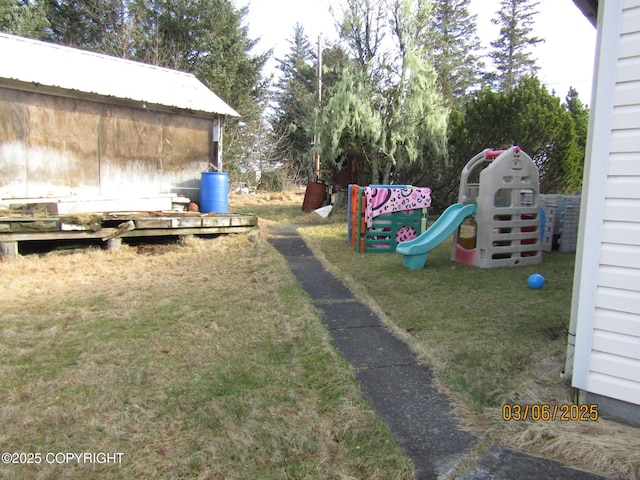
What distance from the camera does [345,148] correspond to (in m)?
11.6

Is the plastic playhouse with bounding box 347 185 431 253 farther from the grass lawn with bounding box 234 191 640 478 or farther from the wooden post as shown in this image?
the wooden post

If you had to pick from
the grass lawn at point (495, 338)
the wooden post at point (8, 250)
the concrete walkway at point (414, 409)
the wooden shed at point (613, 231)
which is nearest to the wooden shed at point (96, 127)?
the wooden post at point (8, 250)

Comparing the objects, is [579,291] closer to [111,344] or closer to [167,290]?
[111,344]

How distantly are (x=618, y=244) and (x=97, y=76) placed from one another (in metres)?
9.06

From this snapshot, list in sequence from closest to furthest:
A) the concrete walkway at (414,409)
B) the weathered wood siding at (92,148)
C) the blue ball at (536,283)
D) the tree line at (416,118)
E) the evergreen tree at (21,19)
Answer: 1. the concrete walkway at (414,409)
2. the blue ball at (536,283)
3. the weathered wood siding at (92,148)
4. the tree line at (416,118)
5. the evergreen tree at (21,19)

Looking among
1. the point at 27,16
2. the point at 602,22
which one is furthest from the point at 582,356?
the point at 27,16

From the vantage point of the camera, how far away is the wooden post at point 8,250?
5.99m

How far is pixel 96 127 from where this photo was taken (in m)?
8.27

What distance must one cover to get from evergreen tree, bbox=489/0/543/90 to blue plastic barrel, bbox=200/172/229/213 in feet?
82.1

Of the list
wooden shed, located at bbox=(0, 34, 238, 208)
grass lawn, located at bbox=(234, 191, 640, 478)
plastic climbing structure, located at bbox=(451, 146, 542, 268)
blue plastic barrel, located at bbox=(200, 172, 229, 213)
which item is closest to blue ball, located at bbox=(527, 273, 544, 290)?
grass lawn, located at bbox=(234, 191, 640, 478)

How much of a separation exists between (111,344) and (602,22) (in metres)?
3.78
